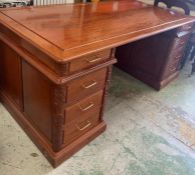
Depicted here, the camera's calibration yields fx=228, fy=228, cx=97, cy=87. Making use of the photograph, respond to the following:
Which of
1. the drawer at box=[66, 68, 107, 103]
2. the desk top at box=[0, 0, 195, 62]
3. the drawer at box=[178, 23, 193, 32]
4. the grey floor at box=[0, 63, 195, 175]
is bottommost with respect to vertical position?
the grey floor at box=[0, 63, 195, 175]

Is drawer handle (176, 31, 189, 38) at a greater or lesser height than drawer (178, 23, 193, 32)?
lesser

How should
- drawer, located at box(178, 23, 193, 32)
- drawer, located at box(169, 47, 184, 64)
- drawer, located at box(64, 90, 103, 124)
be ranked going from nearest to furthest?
drawer, located at box(64, 90, 103, 124) → drawer, located at box(178, 23, 193, 32) → drawer, located at box(169, 47, 184, 64)

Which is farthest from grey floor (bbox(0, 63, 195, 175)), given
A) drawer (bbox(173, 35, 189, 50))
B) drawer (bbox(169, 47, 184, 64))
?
drawer (bbox(173, 35, 189, 50))

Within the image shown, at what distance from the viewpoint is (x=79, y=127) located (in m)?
1.52

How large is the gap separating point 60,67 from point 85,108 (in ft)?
1.38

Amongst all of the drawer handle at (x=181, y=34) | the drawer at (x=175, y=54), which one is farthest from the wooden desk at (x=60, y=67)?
the drawer at (x=175, y=54)

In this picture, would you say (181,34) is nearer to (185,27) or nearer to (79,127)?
(185,27)

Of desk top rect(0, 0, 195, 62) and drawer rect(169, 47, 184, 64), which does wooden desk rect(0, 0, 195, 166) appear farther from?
drawer rect(169, 47, 184, 64)

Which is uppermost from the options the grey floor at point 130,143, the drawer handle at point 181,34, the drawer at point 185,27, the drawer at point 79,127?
the drawer at point 185,27

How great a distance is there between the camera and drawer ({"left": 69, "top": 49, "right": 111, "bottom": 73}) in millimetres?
1197

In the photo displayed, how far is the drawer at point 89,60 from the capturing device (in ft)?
3.93

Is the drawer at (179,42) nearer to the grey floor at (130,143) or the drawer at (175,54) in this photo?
the drawer at (175,54)

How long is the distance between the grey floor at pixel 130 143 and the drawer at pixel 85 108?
0.27 m

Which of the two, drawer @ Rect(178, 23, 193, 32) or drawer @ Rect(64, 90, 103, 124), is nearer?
drawer @ Rect(64, 90, 103, 124)
